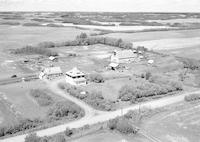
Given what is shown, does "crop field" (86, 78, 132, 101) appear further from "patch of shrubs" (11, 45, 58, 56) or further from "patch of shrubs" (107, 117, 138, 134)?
"patch of shrubs" (11, 45, 58, 56)

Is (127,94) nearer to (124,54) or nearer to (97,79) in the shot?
(97,79)

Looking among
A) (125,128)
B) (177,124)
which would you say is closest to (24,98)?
(125,128)

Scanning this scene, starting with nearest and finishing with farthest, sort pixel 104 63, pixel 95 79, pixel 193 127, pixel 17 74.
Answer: pixel 193 127
pixel 95 79
pixel 17 74
pixel 104 63

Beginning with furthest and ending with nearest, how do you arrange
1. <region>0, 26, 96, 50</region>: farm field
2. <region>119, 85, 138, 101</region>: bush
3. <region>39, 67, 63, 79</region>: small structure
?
<region>0, 26, 96, 50</region>: farm field, <region>39, 67, 63, 79</region>: small structure, <region>119, 85, 138, 101</region>: bush

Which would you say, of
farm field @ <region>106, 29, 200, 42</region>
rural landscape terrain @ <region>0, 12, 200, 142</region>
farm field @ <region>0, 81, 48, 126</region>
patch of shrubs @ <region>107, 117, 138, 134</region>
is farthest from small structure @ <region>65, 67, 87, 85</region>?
farm field @ <region>106, 29, 200, 42</region>

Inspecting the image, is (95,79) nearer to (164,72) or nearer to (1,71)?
(164,72)

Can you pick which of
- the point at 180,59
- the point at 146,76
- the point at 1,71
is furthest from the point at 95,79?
the point at 180,59

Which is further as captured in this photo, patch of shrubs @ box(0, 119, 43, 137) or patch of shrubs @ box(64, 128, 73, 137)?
patch of shrubs @ box(0, 119, 43, 137)
